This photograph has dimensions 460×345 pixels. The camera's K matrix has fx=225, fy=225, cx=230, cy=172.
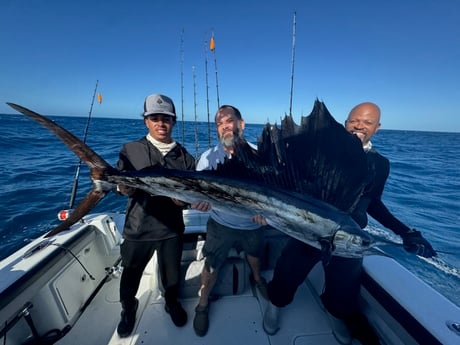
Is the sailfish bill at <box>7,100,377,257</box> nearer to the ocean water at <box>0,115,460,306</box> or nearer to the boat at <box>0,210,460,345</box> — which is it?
the boat at <box>0,210,460,345</box>

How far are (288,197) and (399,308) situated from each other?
3.25ft

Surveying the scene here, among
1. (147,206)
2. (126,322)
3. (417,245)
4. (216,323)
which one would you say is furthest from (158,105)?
(417,245)

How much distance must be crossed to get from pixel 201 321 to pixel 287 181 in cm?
136

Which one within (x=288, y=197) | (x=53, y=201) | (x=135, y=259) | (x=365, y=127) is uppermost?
(x=365, y=127)

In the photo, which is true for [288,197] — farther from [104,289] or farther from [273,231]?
[104,289]

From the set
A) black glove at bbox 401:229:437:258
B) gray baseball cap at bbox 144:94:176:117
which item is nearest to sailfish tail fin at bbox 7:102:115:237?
gray baseball cap at bbox 144:94:176:117

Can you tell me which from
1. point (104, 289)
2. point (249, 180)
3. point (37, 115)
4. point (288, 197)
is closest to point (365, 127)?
point (288, 197)

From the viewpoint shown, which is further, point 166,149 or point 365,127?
point 166,149

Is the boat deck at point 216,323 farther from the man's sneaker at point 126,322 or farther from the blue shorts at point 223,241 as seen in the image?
the blue shorts at point 223,241

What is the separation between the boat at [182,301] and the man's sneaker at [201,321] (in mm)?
50

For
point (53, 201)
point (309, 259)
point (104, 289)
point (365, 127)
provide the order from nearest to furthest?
point (309, 259)
point (365, 127)
point (104, 289)
point (53, 201)

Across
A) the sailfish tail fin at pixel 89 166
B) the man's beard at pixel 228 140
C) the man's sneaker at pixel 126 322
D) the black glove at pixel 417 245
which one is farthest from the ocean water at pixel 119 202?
the man's sneaker at pixel 126 322

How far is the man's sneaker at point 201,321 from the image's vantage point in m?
1.82

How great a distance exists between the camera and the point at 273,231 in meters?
2.37
